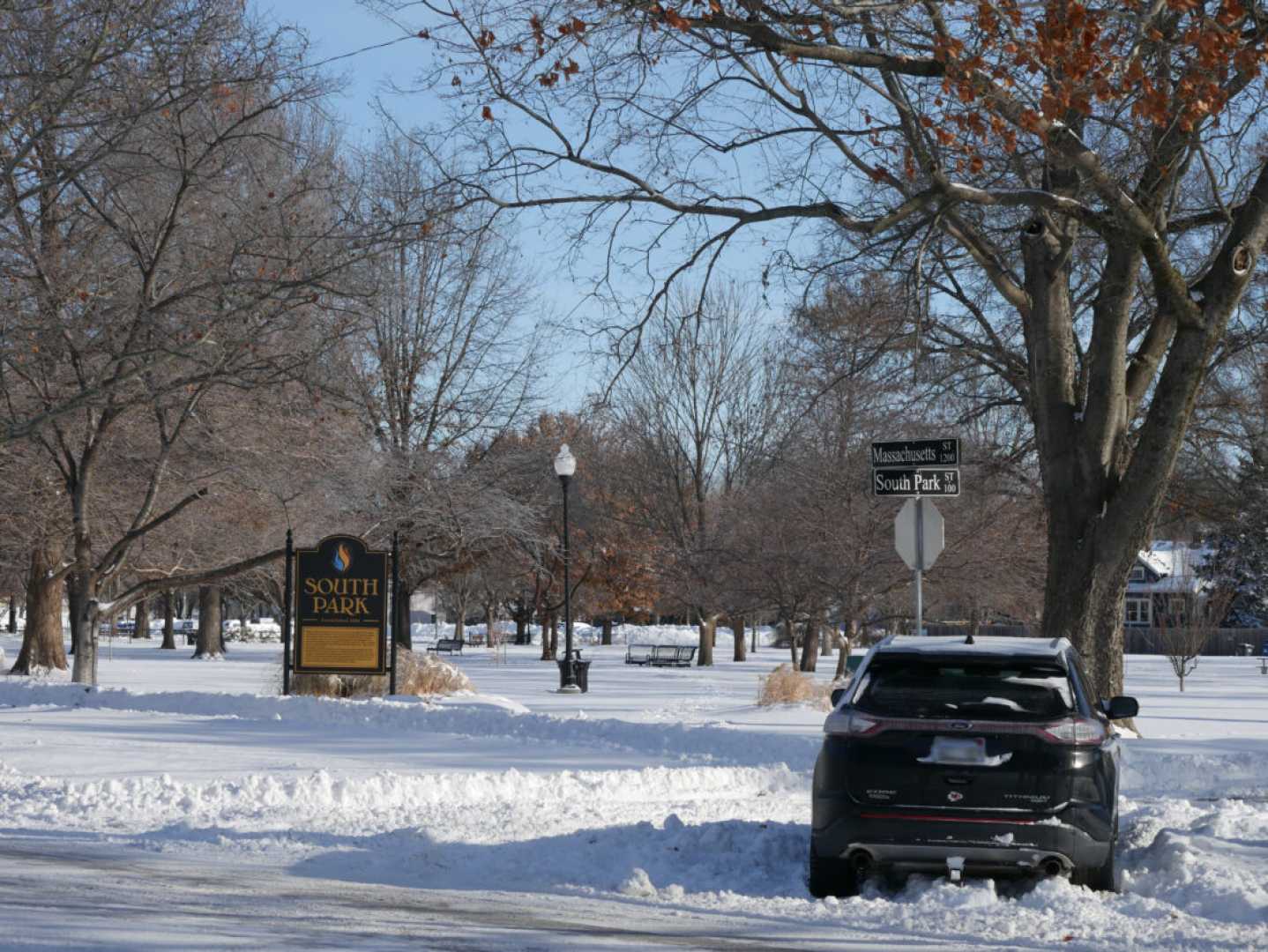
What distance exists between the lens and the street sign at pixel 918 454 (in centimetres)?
1380

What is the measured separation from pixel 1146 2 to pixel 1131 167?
4.21 metres

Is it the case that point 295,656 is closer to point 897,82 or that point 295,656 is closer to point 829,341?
point 829,341

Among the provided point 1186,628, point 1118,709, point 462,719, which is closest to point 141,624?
point 1186,628

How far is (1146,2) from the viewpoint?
11.0 meters

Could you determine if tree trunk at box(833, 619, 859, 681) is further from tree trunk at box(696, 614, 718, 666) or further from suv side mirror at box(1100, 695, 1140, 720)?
suv side mirror at box(1100, 695, 1140, 720)

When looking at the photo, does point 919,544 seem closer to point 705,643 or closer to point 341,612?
point 341,612

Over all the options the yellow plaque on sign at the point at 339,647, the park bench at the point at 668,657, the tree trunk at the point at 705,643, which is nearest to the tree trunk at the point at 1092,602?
the yellow plaque on sign at the point at 339,647

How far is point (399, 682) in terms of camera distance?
22266 mm

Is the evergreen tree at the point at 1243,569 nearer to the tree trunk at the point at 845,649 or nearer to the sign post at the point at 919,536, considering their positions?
the tree trunk at the point at 845,649

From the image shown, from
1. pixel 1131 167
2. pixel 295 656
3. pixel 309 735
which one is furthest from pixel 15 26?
pixel 1131 167

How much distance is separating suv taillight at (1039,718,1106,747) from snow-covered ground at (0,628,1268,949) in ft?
2.81

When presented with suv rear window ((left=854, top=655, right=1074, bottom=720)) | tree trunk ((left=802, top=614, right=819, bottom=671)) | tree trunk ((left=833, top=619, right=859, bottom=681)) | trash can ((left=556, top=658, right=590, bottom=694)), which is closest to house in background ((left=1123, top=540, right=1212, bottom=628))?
tree trunk ((left=802, top=614, right=819, bottom=671))

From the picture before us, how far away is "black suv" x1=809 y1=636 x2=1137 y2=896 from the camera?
7816mm

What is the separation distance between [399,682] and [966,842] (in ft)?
50.7
